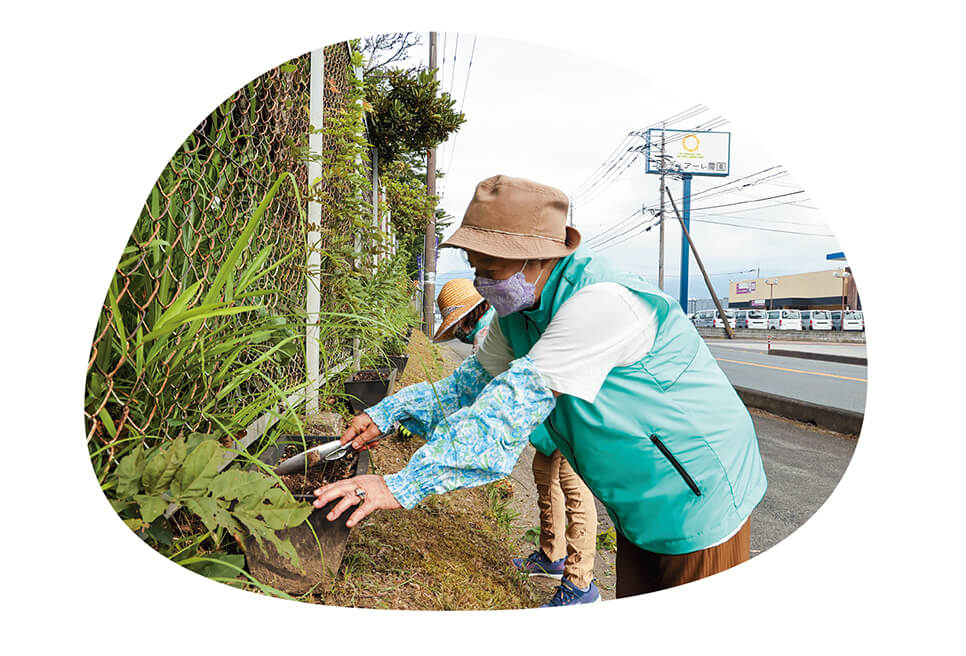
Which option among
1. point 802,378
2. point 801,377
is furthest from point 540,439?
point 801,377

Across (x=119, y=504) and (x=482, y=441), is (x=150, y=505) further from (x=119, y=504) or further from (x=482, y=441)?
(x=482, y=441)

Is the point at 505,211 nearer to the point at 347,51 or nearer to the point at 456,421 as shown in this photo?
the point at 456,421

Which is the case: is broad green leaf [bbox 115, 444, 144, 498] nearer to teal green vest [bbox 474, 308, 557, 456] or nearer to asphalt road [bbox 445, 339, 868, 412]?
teal green vest [bbox 474, 308, 557, 456]

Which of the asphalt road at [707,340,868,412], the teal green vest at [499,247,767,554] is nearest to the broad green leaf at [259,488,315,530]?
the teal green vest at [499,247,767,554]

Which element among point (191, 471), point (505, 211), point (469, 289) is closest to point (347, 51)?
point (469, 289)

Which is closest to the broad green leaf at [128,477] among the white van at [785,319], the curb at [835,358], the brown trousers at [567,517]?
the curb at [835,358]

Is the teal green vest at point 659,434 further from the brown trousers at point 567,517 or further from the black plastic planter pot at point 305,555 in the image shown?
the brown trousers at point 567,517
